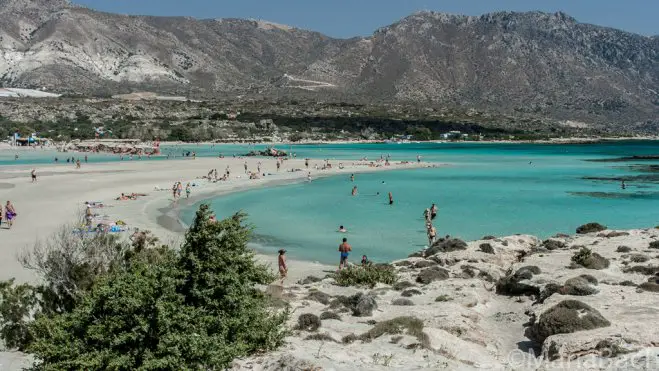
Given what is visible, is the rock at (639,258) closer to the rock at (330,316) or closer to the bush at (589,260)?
the bush at (589,260)

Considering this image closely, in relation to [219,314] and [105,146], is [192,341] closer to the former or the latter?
[219,314]

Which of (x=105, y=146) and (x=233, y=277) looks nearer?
(x=233, y=277)

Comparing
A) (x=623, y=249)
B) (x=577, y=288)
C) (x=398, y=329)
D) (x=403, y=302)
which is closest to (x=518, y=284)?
(x=577, y=288)

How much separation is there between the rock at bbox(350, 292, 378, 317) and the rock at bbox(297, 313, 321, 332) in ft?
4.55

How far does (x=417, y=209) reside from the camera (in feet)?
119

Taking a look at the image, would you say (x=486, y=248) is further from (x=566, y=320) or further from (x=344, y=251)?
(x=566, y=320)

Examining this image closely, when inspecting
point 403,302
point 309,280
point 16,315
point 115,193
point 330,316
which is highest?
point 16,315

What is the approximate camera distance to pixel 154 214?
1229 inches

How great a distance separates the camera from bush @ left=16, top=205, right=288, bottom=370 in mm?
7457

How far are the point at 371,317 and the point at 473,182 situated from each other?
4632 centimetres

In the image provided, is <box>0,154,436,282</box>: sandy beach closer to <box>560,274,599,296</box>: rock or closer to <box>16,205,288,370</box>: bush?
<box>16,205,288,370</box>: bush

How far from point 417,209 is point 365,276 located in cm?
2123

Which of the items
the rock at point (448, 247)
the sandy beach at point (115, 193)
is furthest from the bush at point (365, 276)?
the rock at point (448, 247)

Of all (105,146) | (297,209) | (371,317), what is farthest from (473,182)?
(105,146)
